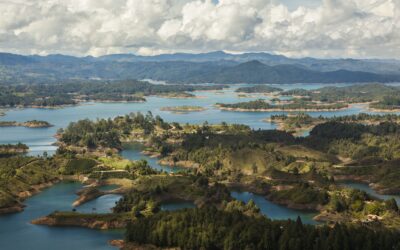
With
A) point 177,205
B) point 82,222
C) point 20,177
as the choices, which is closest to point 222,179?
point 177,205

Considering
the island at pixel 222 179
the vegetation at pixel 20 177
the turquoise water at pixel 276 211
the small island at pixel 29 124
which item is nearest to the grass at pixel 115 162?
the island at pixel 222 179

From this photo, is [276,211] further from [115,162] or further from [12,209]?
[115,162]

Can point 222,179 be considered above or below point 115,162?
below

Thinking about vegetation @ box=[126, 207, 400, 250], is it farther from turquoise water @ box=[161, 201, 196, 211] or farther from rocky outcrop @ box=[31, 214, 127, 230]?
turquoise water @ box=[161, 201, 196, 211]

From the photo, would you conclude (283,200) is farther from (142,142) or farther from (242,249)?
→ (142,142)

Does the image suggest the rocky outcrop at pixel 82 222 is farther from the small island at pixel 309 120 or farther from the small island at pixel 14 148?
the small island at pixel 309 120
